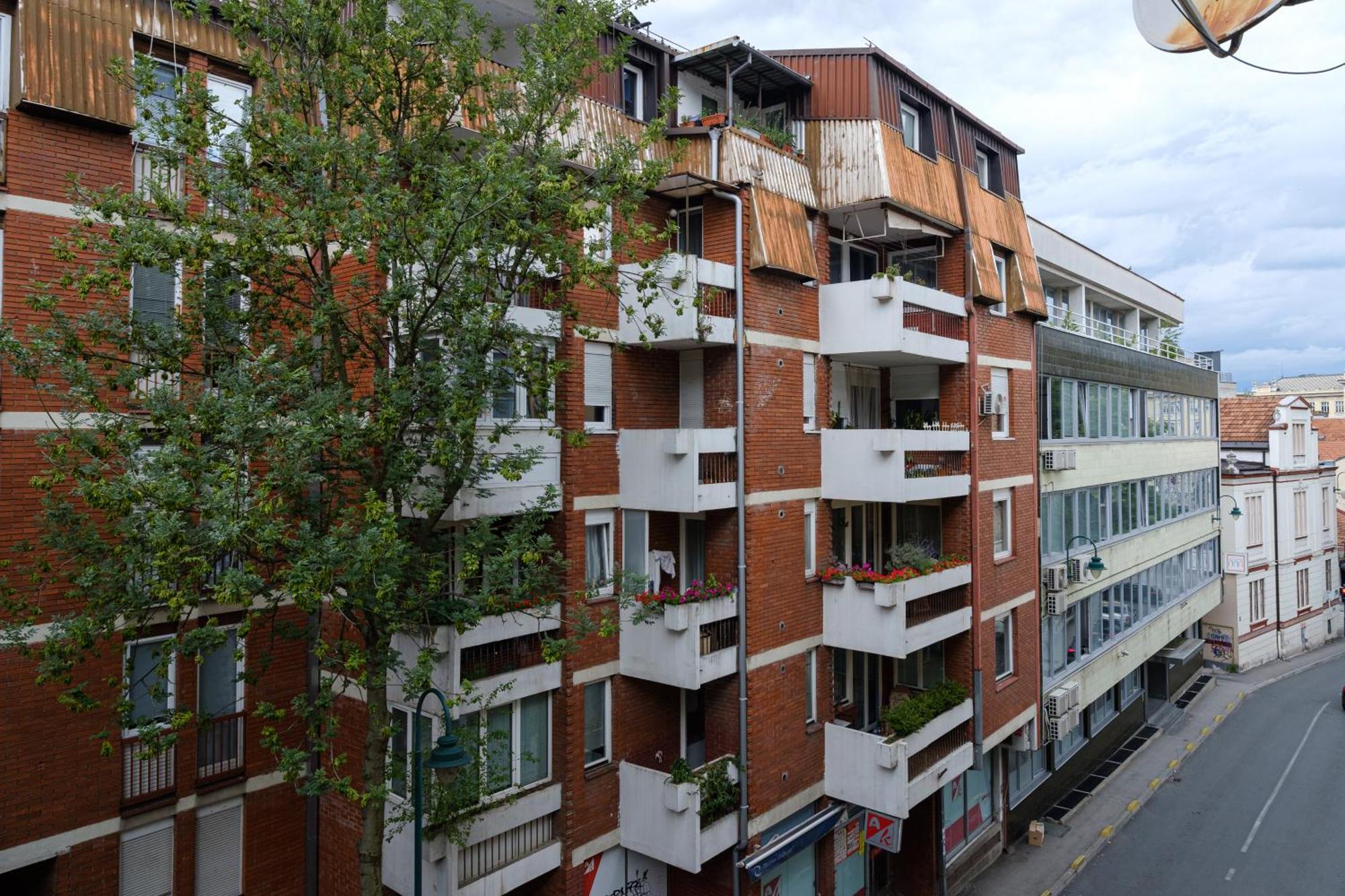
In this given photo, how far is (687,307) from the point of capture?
505 inches

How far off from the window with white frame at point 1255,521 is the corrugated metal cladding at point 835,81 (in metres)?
33.1

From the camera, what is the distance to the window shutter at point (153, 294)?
10766 mm

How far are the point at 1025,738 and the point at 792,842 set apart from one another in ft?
30.1

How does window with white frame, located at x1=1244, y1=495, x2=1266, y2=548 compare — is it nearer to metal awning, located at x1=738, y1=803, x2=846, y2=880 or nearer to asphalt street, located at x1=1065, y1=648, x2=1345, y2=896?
asphalt street, located at x1=1065, y1=648, x2=1345, y2=896

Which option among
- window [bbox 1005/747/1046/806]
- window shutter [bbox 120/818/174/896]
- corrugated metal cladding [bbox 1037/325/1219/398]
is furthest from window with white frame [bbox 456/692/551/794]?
corrugated metal cladding [bbox 1037/325/1219/398]

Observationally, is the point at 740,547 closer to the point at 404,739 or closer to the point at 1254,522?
the point at 404,739

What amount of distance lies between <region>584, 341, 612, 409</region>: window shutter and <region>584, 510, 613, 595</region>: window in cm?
178

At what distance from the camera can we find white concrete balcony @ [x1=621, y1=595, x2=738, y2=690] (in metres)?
12.8

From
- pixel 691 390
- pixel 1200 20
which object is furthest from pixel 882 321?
pixel 1200 20

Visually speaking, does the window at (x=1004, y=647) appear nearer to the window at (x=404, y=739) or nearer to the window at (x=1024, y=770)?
the window at (x=1024, y=770)

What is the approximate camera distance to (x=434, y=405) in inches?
342

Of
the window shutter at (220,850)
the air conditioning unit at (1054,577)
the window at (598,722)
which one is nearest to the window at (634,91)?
the window at (598,722)

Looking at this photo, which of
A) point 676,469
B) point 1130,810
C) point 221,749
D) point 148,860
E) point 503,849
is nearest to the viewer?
point 148,860

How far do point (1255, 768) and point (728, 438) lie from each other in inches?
967
